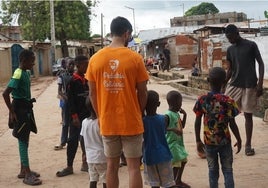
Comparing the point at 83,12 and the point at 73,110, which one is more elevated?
the point at 83,12

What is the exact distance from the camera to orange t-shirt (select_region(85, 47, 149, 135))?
383 centimetres

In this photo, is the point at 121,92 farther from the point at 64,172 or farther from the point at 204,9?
the point at 204,9

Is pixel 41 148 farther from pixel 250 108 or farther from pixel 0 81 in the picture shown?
pixel 0 81

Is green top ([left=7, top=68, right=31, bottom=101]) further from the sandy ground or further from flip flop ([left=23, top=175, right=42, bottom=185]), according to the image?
the sandy ground

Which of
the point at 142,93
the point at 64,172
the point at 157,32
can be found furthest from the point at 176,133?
the point at 157,32

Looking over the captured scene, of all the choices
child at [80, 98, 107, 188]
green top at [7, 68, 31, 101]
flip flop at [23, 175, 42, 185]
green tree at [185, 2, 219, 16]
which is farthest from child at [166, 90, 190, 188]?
Result: green tree at [185, 2, 219, 16]

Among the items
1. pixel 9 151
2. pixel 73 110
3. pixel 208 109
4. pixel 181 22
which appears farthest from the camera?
pixel 181 22

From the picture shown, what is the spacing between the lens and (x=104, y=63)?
3859mm

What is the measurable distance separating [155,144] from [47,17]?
40.5m

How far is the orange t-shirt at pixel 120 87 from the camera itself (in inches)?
151

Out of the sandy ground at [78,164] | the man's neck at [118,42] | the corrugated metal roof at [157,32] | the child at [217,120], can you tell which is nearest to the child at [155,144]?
the child at [217,120]

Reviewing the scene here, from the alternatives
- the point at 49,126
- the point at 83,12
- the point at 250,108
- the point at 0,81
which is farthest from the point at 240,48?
the point at 83,12

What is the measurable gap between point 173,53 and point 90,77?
1368 inches

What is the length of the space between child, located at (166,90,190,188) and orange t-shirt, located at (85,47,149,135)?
937mm
